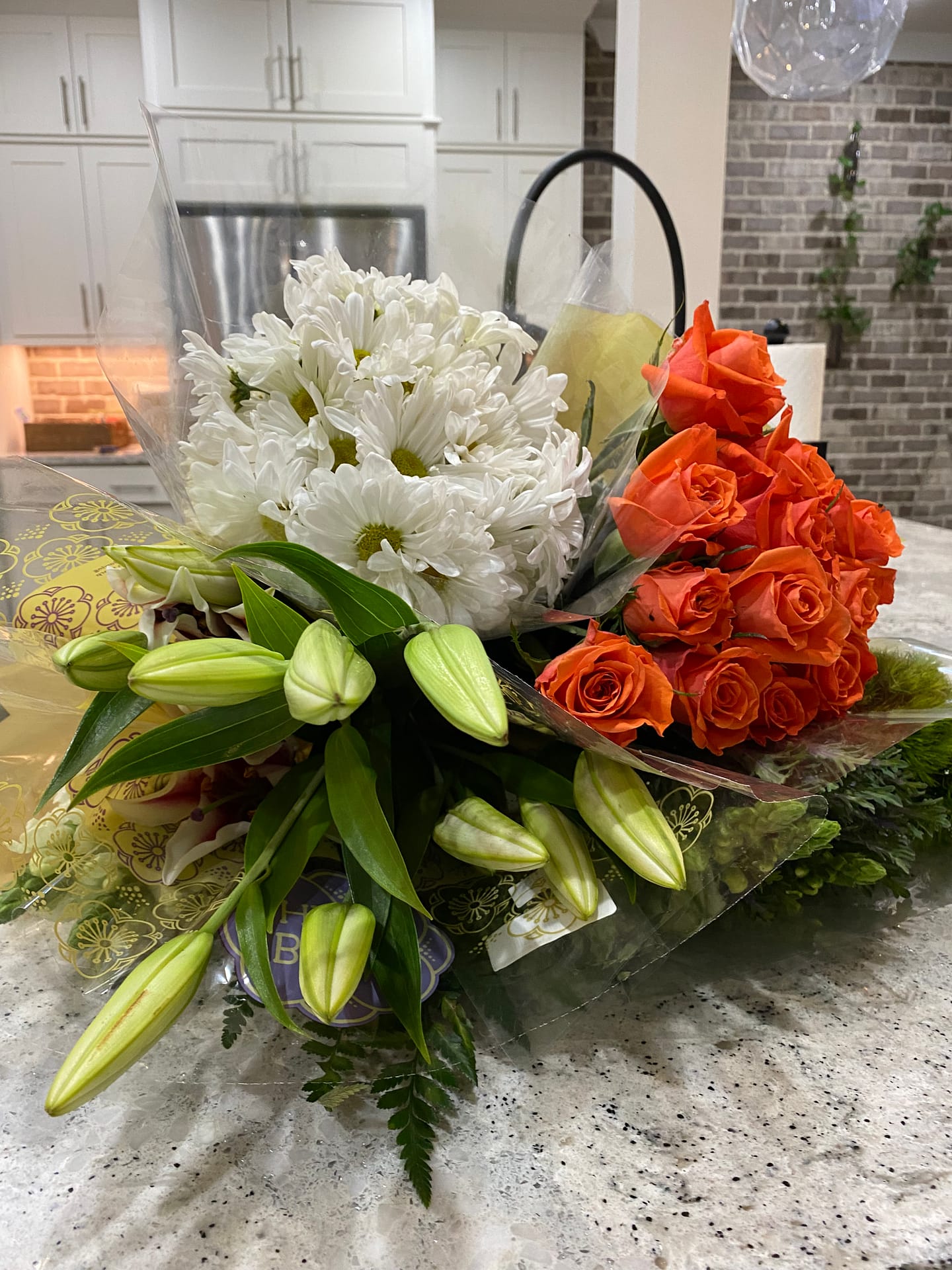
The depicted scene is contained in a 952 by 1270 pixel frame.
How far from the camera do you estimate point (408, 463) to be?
430 millimetres

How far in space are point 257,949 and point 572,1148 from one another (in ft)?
0.51

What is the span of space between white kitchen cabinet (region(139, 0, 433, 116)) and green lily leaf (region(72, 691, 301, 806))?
3784 mm

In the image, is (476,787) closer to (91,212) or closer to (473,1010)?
(473,1010)

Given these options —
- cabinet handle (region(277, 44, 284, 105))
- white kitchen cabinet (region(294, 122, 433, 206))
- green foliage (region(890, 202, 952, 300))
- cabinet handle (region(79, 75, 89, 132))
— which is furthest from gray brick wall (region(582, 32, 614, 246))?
Answer: white kitchen cabinet (region(294, 122, 433, 206))

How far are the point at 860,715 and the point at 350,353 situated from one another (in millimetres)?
335

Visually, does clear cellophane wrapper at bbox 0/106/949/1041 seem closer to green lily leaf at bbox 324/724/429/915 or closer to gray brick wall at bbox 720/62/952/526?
green lily leaf at bbox 324/724/429/915

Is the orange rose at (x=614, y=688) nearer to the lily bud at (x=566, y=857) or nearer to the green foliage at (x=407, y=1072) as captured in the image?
the lily bud at (x=566, y=857)

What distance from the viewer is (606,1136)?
38cm

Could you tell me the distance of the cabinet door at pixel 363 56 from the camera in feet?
11.3

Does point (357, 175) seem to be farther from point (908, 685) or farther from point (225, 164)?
point (908, 685)

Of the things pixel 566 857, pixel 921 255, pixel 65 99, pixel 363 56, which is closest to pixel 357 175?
pixel 566 857

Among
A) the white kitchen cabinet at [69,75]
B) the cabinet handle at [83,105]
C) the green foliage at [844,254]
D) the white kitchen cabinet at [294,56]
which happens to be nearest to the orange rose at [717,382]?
the white kitchen cabinet at [294,56]

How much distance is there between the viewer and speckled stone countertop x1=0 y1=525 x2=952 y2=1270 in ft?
1.08

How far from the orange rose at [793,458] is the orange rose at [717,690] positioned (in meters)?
0.11
